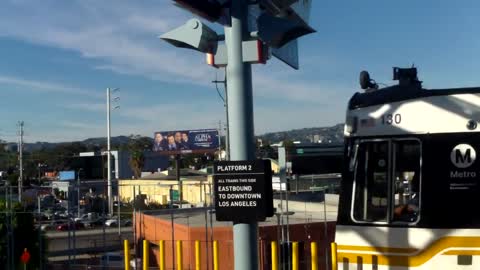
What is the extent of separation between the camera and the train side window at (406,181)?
716 centimetres

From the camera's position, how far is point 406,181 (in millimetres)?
7219

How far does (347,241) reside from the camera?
7547 mm

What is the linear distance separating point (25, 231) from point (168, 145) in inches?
3082

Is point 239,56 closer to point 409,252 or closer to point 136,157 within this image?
point 409,252

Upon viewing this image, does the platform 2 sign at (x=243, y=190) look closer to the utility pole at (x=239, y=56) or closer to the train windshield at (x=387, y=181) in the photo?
the utility pole at (x=239, y=56)

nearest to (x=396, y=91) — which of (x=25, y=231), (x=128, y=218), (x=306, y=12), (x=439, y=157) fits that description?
(x=439, y=157)

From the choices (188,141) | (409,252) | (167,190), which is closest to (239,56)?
(409,252)

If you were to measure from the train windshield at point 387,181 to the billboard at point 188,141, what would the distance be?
88959mm

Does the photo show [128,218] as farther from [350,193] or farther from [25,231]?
[350,193]

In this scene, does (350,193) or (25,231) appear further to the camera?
(25,231)

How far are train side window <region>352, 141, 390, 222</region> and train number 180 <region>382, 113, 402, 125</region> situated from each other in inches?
10.2

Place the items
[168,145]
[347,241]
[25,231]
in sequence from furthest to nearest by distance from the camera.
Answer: [168,145] → [25,231] → [347,241]

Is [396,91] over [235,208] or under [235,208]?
over

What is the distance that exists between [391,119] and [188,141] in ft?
300
